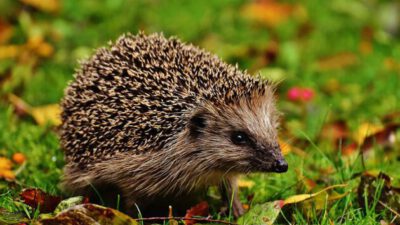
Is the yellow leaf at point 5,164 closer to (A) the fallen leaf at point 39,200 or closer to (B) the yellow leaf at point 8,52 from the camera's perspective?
(A) the fallen leaf at point 39,200

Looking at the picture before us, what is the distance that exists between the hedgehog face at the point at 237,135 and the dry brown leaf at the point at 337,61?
353 cm

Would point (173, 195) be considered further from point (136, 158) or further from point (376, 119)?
point (376, 119)

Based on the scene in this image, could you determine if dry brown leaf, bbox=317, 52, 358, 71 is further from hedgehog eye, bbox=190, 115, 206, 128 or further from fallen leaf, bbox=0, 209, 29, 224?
fallen leaf, bbox=0, 209, 29, 224

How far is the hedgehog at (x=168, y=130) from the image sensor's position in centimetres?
456

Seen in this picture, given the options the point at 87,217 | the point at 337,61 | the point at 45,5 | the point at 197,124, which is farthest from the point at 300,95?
the point at 87,217

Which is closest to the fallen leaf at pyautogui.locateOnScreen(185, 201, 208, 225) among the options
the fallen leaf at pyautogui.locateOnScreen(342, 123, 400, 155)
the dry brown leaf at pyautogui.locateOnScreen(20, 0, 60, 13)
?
the fallen leaf at pyautogui.locateOnScreen(342, 123, 400, 155)

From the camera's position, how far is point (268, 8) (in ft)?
30.3

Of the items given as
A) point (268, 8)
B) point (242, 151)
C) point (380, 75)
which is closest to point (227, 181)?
point (242, 151)

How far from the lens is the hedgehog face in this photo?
451 cm

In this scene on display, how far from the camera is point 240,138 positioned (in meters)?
4.61

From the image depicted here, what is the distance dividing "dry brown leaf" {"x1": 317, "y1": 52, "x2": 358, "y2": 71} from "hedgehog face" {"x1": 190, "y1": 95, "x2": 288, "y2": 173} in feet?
11.6

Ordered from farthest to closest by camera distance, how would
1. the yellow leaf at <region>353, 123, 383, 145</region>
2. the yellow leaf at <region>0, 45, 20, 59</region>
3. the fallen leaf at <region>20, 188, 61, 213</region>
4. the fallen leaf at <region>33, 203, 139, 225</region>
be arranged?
the yellow leaf at <region>0, 45, 20, 59</region> < the yellow leaf at <region>353, 123, 383, 145</region> < the fallen leaf at <region>20, 188, 61, 213</region> < the fallen leaf at <region>33, 203, 139, 225</region>

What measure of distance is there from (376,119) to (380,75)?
131 centimetres

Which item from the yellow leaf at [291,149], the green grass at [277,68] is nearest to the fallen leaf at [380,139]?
the green grass at [277,68]
